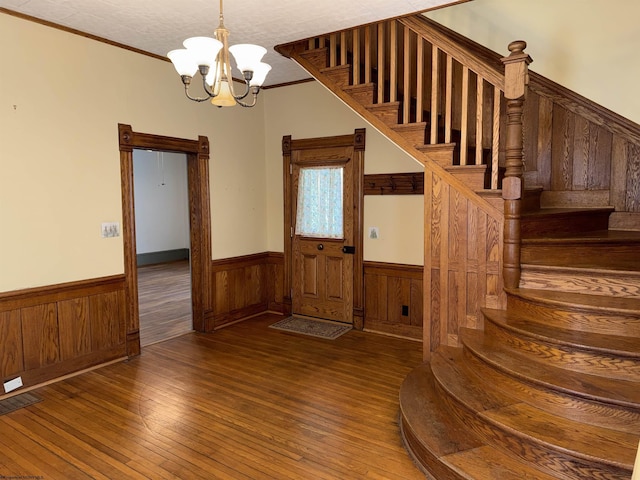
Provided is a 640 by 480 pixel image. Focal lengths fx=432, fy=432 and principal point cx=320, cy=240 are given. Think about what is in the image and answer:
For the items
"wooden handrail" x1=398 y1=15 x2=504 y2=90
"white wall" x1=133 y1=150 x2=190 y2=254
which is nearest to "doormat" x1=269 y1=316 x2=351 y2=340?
"wooden handrail" x1=398 y1=15 x2=504 y2=90

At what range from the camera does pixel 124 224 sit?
403 cm

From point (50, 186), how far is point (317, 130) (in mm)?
2841

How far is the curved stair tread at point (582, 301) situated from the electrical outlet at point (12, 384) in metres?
3.72

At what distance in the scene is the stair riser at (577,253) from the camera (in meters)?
3.06

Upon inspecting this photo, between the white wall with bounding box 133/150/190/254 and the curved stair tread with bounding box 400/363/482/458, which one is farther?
the white wall with bounding box 133/150/190/254

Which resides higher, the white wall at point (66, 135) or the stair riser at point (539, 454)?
the white wall at point (66, 135)

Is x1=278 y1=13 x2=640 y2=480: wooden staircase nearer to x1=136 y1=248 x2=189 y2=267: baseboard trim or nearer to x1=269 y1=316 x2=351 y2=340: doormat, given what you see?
x1=269 y1=316 x2=351 y2=340: doormat

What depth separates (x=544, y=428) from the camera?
2070 mm

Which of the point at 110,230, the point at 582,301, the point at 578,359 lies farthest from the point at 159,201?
the point at 578,359

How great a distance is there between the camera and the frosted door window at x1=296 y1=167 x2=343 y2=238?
5070 millimetres

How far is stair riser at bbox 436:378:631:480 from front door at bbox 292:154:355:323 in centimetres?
282

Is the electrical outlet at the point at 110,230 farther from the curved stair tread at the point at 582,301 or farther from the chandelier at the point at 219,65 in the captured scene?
the curved stair tread at the point at 582,301

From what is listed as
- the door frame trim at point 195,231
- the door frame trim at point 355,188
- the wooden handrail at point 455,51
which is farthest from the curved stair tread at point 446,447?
the door frame trim at point 195,231

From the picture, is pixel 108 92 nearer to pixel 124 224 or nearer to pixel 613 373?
pixel 124 224
